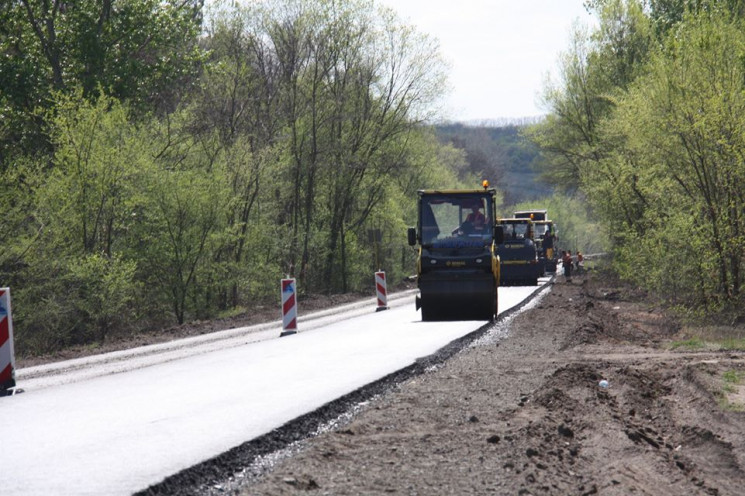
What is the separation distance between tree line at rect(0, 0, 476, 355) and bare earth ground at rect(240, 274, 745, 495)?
1474 cm

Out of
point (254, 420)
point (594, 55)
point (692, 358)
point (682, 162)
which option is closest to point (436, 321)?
point (682, 162)

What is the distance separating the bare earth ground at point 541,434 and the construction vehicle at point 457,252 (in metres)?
6.55

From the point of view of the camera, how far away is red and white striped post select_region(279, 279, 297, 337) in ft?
75.6

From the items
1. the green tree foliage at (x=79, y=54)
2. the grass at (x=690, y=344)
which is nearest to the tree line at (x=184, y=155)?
the green tree foliage at (x=79, y=54)

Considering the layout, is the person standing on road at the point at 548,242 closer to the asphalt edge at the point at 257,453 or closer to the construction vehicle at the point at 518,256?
the construction vehicle at the point at 518,256

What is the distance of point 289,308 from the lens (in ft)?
75.8

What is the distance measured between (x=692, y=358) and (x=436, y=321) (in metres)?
9.43

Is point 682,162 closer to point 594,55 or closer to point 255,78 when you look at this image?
point 255,78

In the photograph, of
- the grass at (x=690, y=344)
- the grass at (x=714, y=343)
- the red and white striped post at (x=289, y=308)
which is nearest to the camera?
the grass at (x=714, y=343)

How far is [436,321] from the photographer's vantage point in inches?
950

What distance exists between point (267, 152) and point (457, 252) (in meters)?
20.2

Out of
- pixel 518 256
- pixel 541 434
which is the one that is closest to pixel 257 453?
pixel 541 434

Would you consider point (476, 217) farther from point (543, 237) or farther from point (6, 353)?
point (543, 237)

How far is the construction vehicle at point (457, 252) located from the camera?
2253cm
